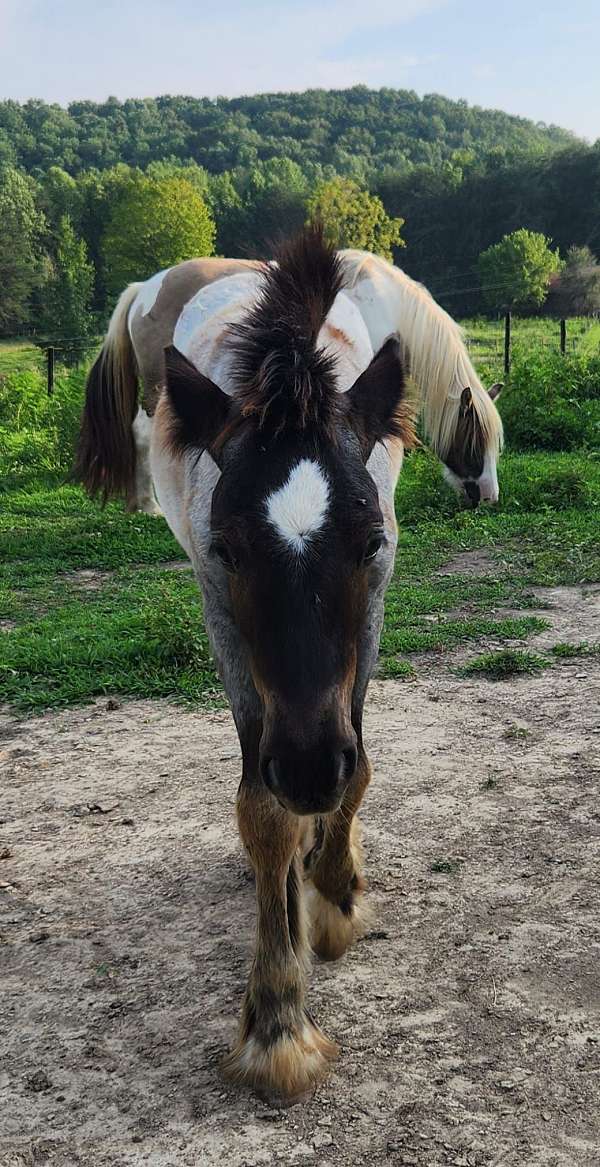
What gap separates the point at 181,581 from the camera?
6.57 m

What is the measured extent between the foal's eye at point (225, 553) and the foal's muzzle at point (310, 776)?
44 centimetres

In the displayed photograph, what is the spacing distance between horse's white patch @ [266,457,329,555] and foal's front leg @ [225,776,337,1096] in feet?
2.47

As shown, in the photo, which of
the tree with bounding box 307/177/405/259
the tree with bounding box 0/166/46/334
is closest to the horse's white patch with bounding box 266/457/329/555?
the tree with bounding box 307/177/405/259

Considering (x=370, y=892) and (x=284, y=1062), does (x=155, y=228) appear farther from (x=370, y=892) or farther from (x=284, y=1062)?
(x=284, y=1062)

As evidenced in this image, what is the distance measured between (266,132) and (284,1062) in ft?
309

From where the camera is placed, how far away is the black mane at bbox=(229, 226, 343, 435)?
210 centimetres

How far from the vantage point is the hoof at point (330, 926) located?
276cm

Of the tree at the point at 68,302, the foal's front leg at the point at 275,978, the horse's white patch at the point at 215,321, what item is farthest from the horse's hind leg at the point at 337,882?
the tree at the point at 68,302

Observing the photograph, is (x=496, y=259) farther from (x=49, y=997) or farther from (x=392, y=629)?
(x=49, y=997)

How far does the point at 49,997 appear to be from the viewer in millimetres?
2658

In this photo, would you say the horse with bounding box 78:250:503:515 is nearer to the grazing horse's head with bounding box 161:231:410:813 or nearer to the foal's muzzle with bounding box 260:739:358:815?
the grazing horse's head with bounding box 161:231:410:813

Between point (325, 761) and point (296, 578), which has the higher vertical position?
point (296, 578)

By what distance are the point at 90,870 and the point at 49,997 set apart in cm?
68

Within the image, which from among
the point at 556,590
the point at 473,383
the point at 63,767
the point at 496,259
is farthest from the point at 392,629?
the point at 496,259
